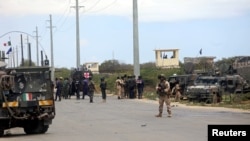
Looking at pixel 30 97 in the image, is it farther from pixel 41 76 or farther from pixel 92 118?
pixel 92 118

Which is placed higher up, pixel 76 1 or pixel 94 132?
pixel 76 1

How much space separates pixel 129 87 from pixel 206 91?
33.9 ft

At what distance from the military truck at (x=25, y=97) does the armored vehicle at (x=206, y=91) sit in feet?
57.4

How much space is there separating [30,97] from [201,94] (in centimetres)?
1853

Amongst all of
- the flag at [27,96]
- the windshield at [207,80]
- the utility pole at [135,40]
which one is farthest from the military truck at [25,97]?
the utility pole at [135,40]

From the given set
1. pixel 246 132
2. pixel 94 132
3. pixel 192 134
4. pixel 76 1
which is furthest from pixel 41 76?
pixel 76 1

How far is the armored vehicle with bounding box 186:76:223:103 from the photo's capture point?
34.5 meters

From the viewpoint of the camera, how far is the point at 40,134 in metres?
18.5

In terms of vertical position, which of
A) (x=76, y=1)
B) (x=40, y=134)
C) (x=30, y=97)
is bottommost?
(x=40, y=134)

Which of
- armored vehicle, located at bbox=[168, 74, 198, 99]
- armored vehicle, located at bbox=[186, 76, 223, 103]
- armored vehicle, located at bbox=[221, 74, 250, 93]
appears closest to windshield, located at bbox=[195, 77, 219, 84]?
armored vehicle, located at bbox=[186, 76, 223, 103]

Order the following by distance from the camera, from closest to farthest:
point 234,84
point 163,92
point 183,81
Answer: point 163,92 < point 234,84 < point 183,81

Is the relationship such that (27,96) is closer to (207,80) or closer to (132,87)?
(207,80)

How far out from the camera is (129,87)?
144 feet

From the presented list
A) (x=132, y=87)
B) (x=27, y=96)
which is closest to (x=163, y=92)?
(x=27, y=96)
